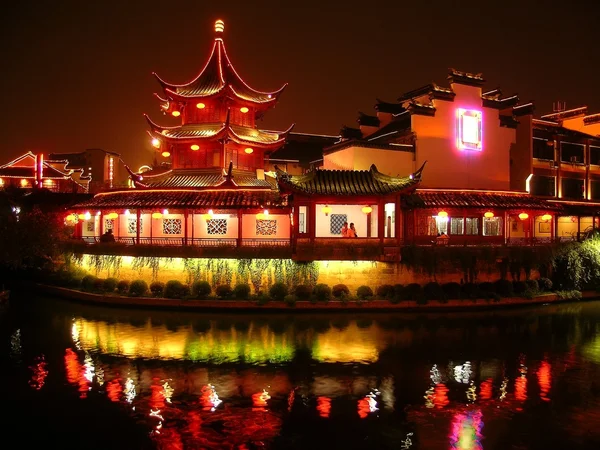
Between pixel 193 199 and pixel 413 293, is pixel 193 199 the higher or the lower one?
the higher one

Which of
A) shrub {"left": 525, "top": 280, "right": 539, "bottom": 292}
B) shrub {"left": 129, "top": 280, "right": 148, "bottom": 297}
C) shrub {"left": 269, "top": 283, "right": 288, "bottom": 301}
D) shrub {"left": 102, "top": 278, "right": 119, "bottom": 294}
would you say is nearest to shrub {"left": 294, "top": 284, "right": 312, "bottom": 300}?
shrub {"left": 269, "top": 283, "right": 288, "bottom": 301}

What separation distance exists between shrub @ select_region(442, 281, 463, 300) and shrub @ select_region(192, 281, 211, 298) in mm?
10682

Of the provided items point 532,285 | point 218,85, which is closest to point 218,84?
point 218,85

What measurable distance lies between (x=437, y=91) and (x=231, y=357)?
22.1m

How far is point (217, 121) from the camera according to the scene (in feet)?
105

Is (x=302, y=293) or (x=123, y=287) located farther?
(x=123, y=287)

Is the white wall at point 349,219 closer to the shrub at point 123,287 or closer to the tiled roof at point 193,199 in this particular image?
the tiled roof at point 193,199

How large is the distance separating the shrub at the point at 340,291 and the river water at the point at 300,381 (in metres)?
0.98

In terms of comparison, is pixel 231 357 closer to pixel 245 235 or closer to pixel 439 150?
pixel 245 235

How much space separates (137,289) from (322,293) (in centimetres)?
A: 854

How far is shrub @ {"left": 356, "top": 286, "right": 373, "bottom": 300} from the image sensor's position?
2358 cm

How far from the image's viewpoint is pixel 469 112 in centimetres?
3297

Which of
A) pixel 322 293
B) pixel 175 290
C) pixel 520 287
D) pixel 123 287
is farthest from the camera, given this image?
pixel 520 287

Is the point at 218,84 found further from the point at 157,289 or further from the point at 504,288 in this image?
the point at 504,288
